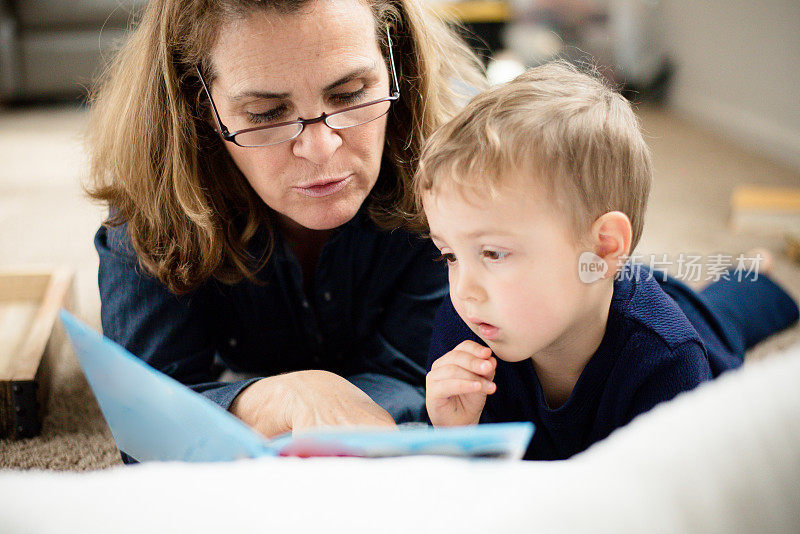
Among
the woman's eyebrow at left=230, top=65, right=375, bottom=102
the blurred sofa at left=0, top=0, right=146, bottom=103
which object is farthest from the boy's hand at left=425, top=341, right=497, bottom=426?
the blurred sofa at left=0, top=0, right=146, bottom=103

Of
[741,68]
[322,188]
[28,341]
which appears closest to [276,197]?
[322,188]

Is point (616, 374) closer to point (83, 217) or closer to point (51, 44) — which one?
point (83, 217)

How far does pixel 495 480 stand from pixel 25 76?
3.03 meters

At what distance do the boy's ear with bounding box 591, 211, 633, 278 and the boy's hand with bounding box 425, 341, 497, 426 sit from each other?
6.0 inches

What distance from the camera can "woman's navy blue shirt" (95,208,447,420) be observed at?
95 cm

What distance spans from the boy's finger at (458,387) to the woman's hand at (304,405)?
73mm

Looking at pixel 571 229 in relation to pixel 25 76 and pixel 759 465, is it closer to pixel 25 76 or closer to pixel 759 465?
pixel 759 465

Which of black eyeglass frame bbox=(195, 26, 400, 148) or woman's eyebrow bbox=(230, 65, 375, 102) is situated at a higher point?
woman's eyebrow bbox=(230, 65, 375, 102)

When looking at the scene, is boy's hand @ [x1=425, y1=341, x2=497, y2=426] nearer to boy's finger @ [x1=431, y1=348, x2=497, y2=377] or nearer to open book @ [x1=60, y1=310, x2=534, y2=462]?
boy's finger @ [x1=431, y1=348, x2=497, y2=377]

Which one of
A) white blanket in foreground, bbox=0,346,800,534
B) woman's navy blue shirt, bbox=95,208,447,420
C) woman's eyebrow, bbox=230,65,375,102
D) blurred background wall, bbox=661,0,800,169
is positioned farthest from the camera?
blurred background wall, bbox=661,0,800,169

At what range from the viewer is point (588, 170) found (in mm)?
708

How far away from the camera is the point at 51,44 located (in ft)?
9.46

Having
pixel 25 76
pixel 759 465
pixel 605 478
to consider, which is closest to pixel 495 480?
pixel 605 478

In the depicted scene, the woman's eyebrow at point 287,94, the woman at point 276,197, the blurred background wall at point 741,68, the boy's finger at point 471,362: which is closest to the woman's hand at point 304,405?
the woman at point 276,197
